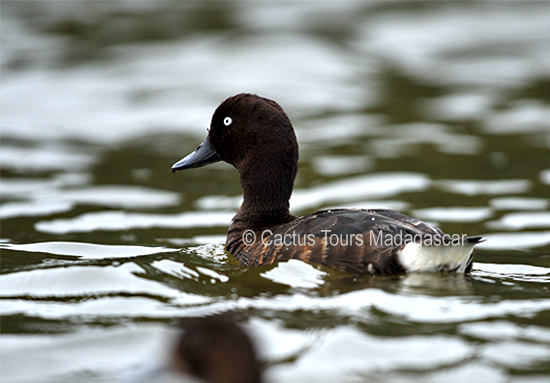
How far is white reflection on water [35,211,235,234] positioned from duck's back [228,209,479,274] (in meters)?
2.96

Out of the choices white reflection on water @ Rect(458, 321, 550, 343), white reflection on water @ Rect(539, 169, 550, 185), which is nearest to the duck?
white reflection on water @ Rect(458, 321, 550, 343)

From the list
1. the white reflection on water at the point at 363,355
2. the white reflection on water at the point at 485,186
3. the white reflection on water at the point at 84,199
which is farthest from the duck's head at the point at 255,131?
the white reflection on water at the point at 485,186

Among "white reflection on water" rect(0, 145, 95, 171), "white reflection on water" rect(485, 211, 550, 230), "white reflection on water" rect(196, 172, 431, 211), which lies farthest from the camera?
"white reflection on water" rect(0, 145, 95, 171)

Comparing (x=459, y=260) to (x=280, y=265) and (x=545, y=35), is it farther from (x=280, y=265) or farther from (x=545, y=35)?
(x=545, y=35)

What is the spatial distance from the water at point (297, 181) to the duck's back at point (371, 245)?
102 millimetres

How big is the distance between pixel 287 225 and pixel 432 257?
1.13 meters

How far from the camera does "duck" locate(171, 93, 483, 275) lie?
Answer: 4.81 meters

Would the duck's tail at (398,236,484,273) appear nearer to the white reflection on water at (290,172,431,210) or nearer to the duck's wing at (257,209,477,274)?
the duck's wing at (257,209,477,274)

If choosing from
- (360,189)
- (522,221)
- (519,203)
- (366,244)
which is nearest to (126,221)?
(360,189)

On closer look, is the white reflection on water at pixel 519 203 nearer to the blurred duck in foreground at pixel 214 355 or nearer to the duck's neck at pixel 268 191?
the duck's neck at pixel 268 191

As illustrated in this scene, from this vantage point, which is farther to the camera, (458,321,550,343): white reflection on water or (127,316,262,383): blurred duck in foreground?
(458,321,550,343): white reflection on water

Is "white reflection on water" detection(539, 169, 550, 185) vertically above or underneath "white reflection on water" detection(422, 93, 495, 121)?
underneath

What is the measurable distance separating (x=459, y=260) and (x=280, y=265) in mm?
1157

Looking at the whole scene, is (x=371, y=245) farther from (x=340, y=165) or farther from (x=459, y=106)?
(x=459, y=106)
